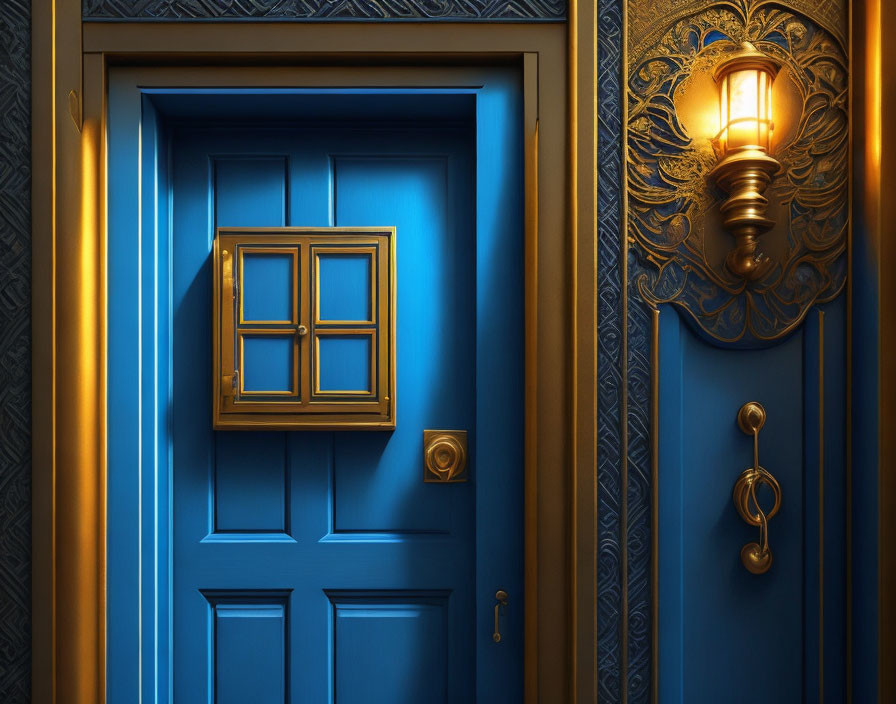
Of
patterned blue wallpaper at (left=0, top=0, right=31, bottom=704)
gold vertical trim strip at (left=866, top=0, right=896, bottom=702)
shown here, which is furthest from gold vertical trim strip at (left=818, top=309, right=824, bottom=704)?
patterned blue wallpaper at (left=0, top=0, right=31, bottom=704)

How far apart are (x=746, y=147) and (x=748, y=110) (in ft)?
0.29

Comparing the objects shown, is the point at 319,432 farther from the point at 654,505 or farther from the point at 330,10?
the point at 330,10

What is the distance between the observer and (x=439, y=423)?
60.5 inches

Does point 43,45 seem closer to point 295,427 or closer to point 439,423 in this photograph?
point 295,427

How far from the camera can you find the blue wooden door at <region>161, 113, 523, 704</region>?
1.49 metres

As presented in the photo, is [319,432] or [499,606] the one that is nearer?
[499,606]

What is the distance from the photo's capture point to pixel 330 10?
4.49ft

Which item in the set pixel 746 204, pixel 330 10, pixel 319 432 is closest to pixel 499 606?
pixel 319 432

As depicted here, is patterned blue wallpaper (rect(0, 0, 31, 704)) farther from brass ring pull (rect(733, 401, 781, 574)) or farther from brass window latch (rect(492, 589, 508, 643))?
brass ring pull (rect(733, 401, 781, 574))

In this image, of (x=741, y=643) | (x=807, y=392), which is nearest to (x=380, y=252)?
(x=807, y=392)

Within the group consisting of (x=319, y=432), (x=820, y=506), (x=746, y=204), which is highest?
(x=746, y=204)

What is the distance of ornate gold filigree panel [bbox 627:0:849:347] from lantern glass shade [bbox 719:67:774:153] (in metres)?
0.06

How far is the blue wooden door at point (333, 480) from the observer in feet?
4.87

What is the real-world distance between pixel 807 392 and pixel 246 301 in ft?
4.69
